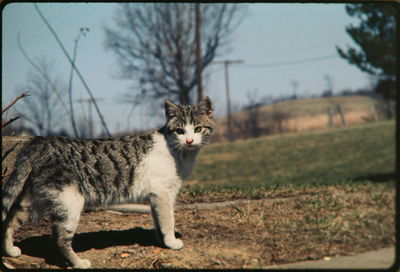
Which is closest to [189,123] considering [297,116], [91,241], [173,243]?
[173,243]

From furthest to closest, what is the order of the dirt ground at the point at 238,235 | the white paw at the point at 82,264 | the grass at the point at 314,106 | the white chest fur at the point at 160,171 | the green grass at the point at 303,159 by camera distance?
the grass at the point at 314,106, the green grass at the point at 303,159, the white chest fur at the point at 160,171, the white paw at the point at 82,264, the dirt ground at the point at 238,235

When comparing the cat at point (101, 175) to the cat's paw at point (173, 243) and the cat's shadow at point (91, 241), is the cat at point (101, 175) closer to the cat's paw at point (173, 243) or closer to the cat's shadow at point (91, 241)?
the cat's paw at point (173, 243)

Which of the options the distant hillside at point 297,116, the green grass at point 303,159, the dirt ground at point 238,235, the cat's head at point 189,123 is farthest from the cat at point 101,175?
the distant hillside at point 297,116

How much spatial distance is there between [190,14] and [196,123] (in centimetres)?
350

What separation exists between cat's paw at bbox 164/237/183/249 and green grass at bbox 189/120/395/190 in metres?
8.67

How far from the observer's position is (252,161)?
16578 millimetres

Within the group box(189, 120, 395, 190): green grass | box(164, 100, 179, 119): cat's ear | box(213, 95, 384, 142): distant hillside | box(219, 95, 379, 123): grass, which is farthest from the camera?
box(219, 95, 379, 123): grass

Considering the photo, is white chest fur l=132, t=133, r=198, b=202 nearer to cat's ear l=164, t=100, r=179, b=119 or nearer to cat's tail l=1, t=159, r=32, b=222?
cat's ear l=164, t=100, r=179, b=119

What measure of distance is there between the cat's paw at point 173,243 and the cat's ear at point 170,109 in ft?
3.77

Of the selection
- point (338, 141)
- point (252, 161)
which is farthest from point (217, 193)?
point (338, 141)

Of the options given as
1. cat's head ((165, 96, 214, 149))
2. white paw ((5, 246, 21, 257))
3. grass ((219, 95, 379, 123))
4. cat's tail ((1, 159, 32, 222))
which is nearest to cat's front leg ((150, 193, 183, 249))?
cat's head ((165, 96, 214, 149))

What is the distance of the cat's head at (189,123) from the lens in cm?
397

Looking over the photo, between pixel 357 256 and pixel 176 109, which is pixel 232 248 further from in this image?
pixel 176 109

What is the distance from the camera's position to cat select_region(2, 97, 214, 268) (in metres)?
3.57
